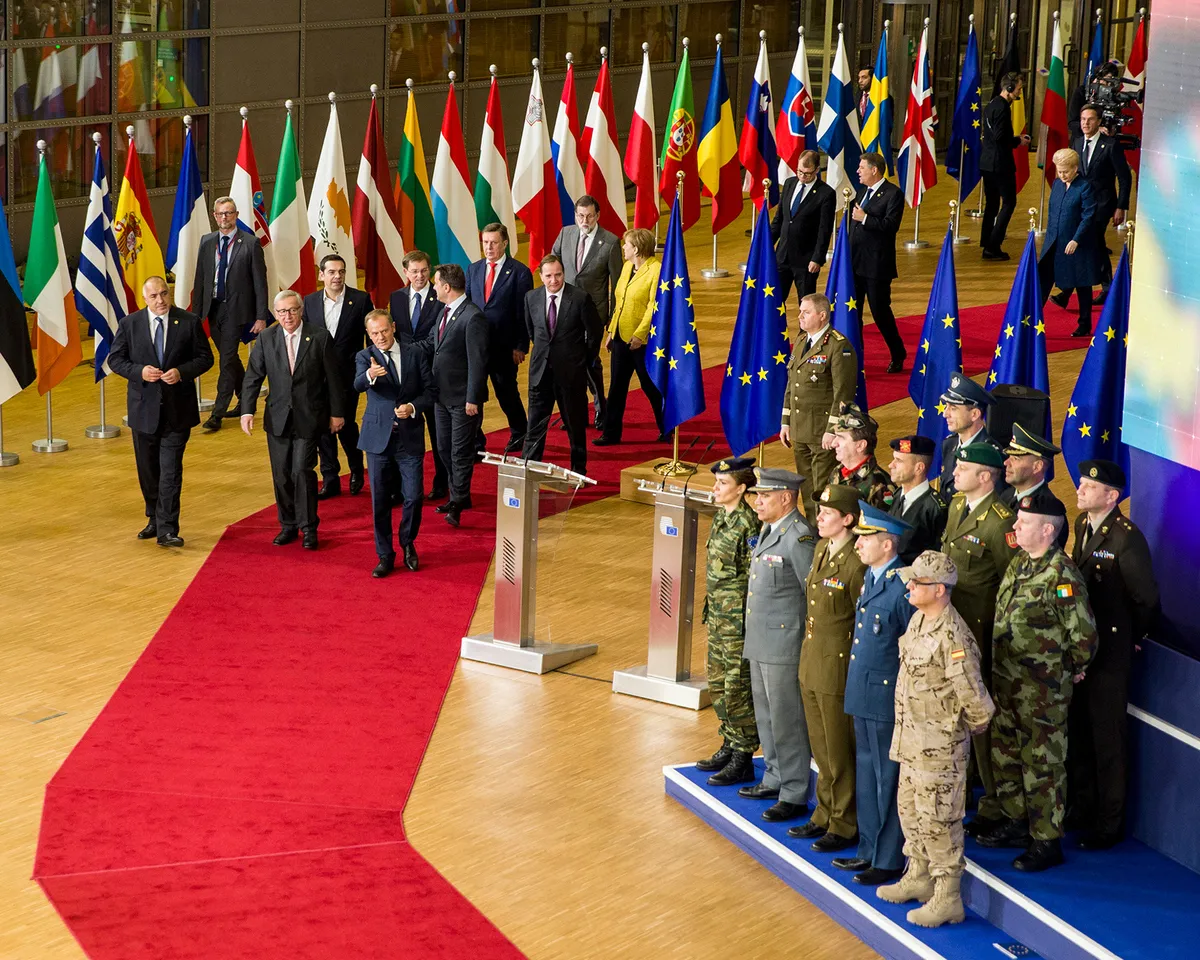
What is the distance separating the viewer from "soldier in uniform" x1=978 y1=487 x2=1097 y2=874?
648 cm

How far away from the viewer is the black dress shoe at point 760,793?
24.5 feet

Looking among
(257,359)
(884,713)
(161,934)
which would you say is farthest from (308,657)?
(884,713)

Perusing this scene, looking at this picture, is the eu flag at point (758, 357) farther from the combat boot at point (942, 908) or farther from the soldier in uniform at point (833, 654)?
the combat boot at point (942, 908)

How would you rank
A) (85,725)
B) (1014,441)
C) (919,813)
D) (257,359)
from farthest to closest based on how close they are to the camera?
1. (257,359)
2. (85,725)
3. (1014,441)
4. (919,813)

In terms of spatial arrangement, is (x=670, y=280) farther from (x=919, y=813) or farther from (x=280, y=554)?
(x=919, y=813)

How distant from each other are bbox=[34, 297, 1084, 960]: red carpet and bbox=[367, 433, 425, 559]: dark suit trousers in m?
0.25

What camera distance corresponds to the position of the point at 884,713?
659cm

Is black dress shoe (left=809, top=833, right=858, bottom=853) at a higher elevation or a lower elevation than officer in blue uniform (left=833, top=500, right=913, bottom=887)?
lower

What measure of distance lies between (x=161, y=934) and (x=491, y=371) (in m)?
5.75

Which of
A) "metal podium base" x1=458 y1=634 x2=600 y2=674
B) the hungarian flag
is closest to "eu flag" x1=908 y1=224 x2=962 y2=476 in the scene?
"metal podium base" x1=458 y1=634 x2=600 y2=674

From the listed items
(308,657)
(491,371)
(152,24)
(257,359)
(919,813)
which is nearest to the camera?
(919,813)

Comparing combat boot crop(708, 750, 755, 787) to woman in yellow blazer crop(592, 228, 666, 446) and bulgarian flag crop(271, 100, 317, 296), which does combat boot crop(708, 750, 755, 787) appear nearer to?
woman in yellow blazer crop(592, 228, 666, 446)

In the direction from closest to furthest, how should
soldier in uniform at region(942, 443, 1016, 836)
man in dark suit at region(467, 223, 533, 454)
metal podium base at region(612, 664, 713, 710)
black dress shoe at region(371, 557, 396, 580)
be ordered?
soldier in uniform at region(942, 443, 1016, 836) → metal podium base at region(612, 664, 713, 710) → black dress shoe at region(371, 557, 396, 580) → man in dark suit at region(467, 223, 533, 454)

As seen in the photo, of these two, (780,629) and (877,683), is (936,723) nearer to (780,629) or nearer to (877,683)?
(877,683)
